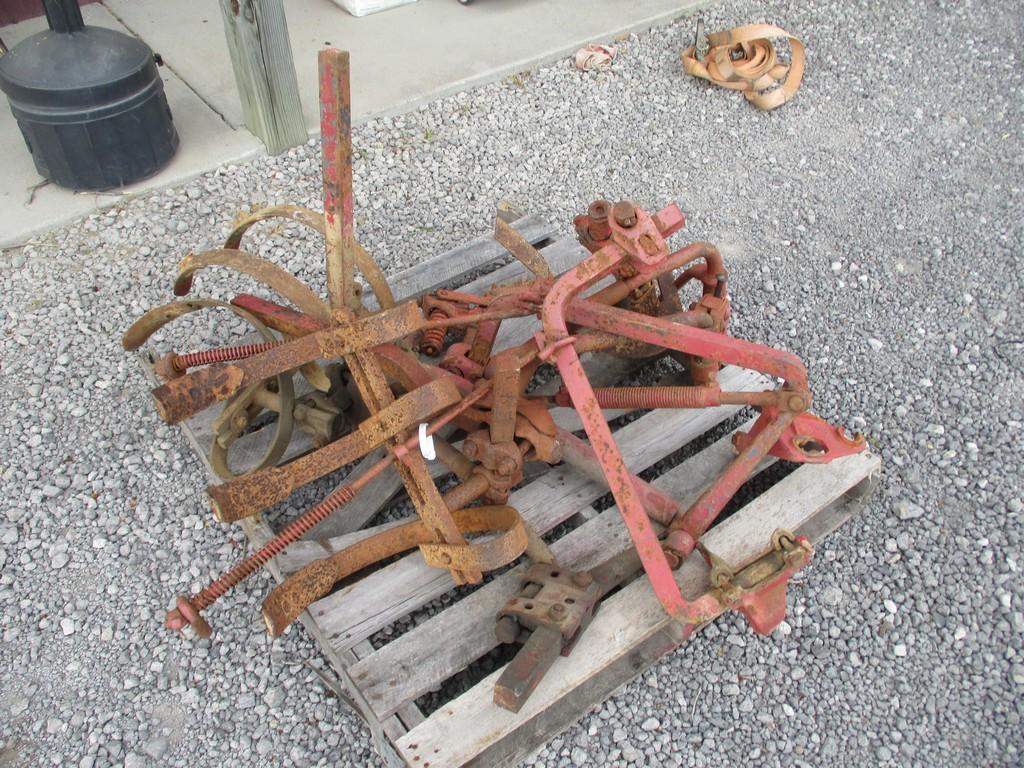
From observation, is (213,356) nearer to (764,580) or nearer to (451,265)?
(451,265)

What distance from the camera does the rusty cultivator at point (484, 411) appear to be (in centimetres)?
197

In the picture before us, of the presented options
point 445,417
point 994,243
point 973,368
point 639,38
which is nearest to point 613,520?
point 445,417

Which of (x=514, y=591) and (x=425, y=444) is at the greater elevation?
(x=425, y=444)

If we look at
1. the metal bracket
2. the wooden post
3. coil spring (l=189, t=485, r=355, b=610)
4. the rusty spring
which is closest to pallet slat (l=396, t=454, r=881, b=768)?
the metal bracket

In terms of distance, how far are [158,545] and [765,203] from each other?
2.82 m

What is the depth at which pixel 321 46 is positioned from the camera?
4.37m

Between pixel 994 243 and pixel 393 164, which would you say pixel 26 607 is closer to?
pixel 393 164

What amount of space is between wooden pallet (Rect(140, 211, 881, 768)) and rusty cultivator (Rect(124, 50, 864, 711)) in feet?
0.26

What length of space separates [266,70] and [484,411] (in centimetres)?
202

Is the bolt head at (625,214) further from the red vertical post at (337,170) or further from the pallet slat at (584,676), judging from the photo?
the pallet slat at (584,676)

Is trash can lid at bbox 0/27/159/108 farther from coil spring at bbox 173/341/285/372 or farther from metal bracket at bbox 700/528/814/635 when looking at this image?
metal bracket at bbox 700/528/814/635

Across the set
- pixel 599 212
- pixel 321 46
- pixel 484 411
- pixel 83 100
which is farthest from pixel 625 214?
pixel 321 46

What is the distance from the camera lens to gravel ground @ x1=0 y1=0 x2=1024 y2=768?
7.27ft

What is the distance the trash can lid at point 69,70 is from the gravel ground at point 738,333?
1.49 feet
